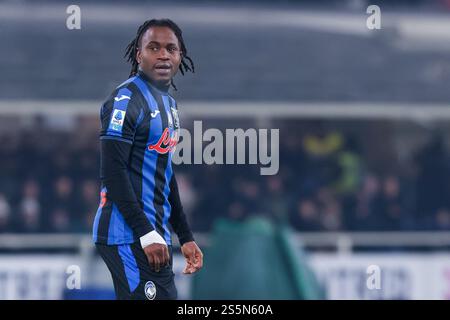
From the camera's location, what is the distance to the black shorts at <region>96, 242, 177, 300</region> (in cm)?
516

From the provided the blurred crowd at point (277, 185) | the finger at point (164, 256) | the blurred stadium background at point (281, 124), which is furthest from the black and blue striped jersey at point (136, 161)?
the blurred crowd at point (277, 185)

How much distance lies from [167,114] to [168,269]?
2.17ft

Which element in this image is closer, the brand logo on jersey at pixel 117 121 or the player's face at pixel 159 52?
the brand logo on jersey at pixel 117 121

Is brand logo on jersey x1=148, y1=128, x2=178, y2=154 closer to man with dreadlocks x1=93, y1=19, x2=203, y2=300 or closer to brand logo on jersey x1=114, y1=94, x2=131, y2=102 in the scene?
man with dreadlocks x1=93, y1=19, x2=203, y2=300

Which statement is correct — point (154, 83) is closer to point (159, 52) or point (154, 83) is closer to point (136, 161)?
point (159, 52)

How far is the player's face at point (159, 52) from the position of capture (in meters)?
5.21

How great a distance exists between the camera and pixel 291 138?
1348 centimetres

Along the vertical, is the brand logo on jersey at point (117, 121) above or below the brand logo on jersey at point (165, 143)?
above

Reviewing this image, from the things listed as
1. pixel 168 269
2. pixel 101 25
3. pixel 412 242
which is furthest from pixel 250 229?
pixel 168 269

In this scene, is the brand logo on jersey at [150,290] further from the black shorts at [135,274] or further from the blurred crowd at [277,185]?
the blurred crowd at [277,185]

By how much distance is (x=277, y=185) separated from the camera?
43.2 feet

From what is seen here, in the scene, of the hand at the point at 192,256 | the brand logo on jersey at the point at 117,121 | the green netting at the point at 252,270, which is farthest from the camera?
the green netting at the point at 252,270

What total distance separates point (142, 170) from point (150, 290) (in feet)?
1.68

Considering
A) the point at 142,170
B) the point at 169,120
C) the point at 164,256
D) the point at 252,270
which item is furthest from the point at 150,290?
the point at 252,270
